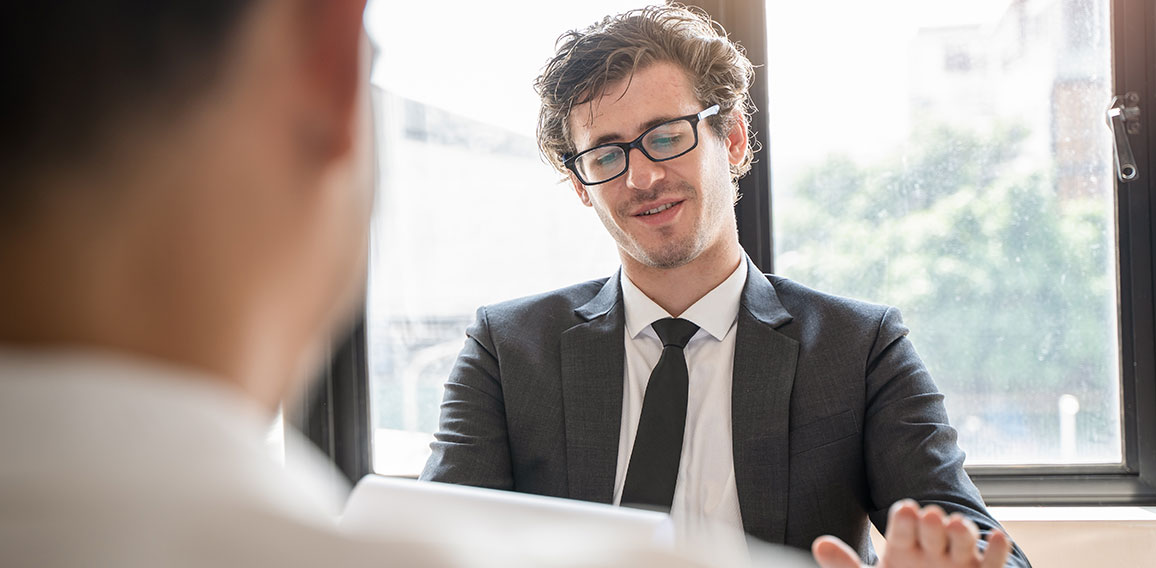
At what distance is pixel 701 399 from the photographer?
5.31 ft

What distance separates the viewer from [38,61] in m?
0.25

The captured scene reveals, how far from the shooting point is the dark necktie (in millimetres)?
1535

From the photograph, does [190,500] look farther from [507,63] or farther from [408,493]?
[507,63]

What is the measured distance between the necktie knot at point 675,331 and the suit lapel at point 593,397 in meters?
0.08

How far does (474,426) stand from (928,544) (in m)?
0.90

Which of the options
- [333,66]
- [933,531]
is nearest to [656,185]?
[933,531]

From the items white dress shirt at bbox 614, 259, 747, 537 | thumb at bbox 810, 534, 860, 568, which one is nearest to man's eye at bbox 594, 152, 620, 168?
white dress shirt at bbox 614, 259, 747, 537

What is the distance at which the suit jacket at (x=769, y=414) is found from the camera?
58.1 inches

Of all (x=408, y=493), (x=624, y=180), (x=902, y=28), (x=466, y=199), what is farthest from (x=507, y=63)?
(x=408, y=493)

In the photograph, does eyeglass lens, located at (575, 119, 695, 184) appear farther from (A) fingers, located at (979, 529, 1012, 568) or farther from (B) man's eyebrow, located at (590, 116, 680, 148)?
(A) fingers, located at (979, 529, 1012, 568)

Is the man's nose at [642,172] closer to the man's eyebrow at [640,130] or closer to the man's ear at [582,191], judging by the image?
the man's eyebrow at [640,130]

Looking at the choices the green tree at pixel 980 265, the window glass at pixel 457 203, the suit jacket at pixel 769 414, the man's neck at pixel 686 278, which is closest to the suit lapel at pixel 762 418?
the suit jacket at pixel 769 414

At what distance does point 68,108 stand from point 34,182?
24 millimetres

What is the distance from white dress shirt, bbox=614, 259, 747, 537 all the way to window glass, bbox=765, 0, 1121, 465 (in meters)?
0.56
